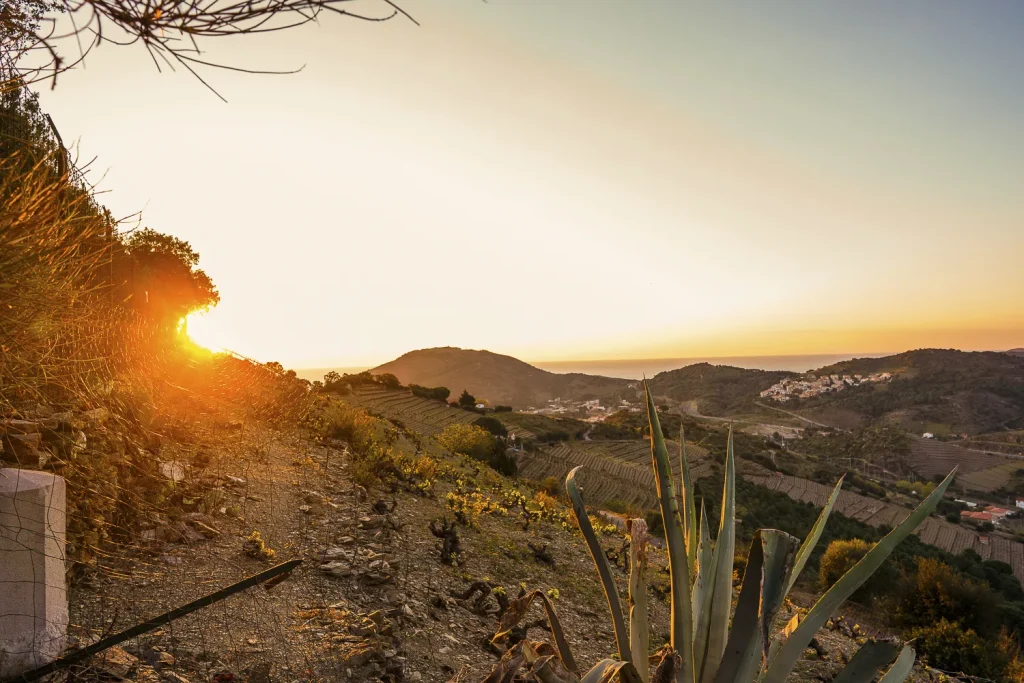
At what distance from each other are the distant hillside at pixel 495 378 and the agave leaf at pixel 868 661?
67544mm

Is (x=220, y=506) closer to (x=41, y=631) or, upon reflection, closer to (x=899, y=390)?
(x=41, y=631)

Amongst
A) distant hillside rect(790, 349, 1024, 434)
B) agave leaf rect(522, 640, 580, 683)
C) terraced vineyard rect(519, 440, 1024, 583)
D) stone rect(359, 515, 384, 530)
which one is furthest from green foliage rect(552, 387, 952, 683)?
distant hillside rect(790, 349, 1024, 434)

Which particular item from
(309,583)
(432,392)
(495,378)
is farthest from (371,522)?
(495,378)

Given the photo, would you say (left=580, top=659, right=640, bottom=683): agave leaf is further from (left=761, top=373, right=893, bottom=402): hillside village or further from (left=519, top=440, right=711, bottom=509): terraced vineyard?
(left=761, top=373, right=893, bottom=402): hillside village

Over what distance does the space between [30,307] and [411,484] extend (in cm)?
717

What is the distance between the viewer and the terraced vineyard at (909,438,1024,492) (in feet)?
194

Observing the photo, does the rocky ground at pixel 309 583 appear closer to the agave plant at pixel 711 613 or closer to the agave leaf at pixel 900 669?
the agave plant at pixel 711 613

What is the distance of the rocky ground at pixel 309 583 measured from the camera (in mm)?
3305

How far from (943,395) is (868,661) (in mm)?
106479

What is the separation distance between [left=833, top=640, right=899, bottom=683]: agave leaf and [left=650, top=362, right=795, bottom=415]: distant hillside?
315 feet

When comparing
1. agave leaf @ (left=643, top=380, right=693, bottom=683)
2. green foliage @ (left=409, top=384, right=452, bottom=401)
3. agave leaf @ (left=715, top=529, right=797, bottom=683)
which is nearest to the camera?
agave leaf @ (left=715, top=529, right=797, bottom=683)

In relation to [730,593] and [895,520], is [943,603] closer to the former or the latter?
[730,593]

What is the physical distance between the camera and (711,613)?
5.54 feet

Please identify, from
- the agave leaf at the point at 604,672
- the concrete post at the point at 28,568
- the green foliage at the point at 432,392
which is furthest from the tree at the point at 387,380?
the agave leaf at the point at 604,672
